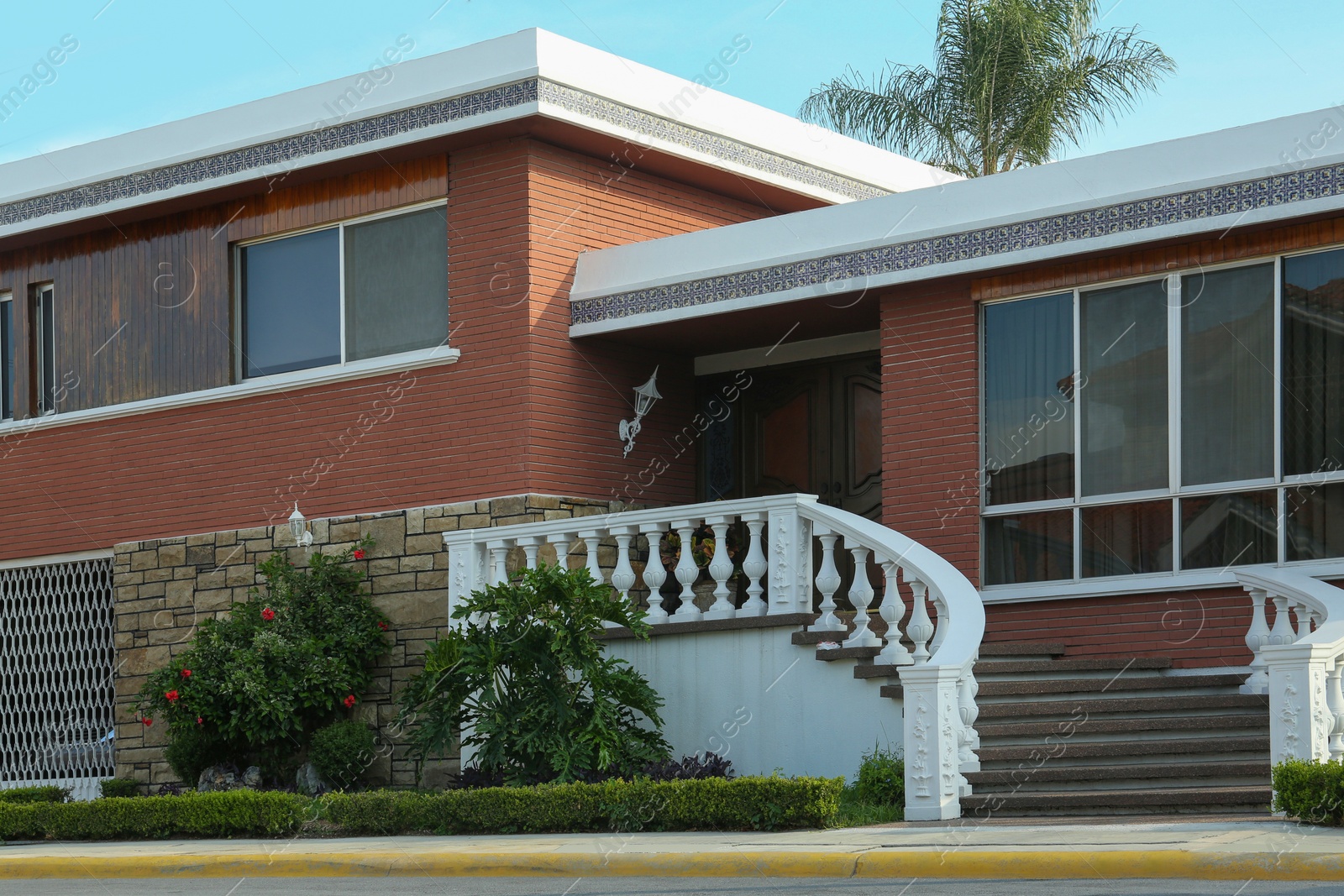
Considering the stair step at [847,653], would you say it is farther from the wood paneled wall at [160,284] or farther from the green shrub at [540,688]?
the wood paneled wall at [160,284]

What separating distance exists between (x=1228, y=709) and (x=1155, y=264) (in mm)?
3161

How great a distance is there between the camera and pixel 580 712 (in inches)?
453

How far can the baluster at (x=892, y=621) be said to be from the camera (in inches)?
425

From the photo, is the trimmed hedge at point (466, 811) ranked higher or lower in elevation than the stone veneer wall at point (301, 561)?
lower

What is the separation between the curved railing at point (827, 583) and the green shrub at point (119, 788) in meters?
4.04

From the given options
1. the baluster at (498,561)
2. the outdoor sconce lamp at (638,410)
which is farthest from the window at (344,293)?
the baluster at (498,561)

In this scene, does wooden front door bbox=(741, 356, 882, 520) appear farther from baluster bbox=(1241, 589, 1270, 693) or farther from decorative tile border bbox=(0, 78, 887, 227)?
baluster bbox=(1241, 589, 1270, 693)

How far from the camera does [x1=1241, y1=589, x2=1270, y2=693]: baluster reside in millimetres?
11117

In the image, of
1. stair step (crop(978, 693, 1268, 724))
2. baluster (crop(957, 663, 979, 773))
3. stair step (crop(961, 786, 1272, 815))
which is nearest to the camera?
stair step (crop(961, 786, 1272, 815))

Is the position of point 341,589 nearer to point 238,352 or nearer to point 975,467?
point 238,352

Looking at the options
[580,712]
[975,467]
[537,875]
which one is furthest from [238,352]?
[537,875]

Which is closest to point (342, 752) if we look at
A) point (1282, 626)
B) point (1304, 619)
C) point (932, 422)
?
point (932, 422)

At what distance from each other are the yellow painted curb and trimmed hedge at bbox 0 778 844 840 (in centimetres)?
104

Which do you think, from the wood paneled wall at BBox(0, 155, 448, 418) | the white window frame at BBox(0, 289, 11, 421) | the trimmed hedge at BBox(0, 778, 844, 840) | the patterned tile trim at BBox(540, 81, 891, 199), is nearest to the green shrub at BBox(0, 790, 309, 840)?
the trimmed hedge at BBox(0, 778, 844, 840)
